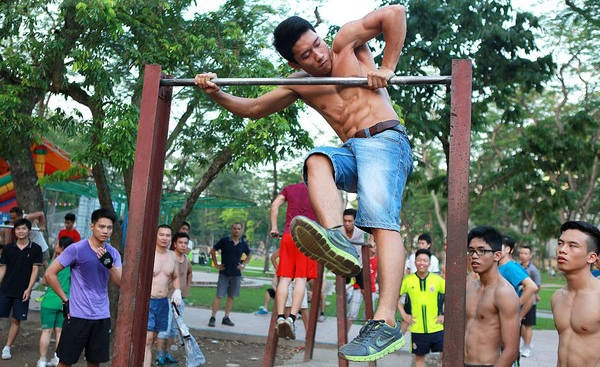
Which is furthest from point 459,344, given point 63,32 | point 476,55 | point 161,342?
point 476,55

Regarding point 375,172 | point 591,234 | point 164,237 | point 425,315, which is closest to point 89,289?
point 164,237

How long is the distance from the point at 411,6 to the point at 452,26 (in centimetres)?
83

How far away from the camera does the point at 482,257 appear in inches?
165

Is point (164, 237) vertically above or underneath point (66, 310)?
above

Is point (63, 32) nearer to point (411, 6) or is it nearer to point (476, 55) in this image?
point (411, 6)

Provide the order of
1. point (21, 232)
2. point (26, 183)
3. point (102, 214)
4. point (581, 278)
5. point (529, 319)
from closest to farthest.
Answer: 1. point (581, 278)
2. point (102, 214)
3. point (21, 232)
4. point (529, 319)
5. point (26, 183)

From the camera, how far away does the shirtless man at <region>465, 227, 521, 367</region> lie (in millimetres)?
3936

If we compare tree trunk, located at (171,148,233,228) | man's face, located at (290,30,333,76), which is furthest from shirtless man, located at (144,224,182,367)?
man's face, located at (290,30,333,76)

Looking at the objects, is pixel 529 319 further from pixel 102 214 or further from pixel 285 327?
pixel 102 214

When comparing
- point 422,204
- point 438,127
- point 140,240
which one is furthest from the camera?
point 422,204

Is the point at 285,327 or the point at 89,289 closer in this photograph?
the point at 285,327

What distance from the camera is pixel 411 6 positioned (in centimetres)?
1148

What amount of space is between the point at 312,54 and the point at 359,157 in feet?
1.76

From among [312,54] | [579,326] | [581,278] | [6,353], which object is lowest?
[6,353]
